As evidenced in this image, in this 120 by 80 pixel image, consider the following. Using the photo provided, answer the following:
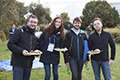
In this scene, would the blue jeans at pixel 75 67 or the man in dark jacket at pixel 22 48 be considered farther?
the blue jeans at pixel 75 67

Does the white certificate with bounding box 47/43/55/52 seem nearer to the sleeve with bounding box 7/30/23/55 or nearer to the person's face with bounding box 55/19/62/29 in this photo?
the person's face with bounding box 55/19/62/29

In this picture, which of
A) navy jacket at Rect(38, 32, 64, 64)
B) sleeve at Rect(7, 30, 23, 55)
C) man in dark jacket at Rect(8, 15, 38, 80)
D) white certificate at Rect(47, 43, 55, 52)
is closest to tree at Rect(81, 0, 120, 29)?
navy jacket at Rect(38, 32, 64, 64)

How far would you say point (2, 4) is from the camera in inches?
447

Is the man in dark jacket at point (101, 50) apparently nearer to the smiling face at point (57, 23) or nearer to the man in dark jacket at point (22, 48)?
the smiling face at point (57, 23)

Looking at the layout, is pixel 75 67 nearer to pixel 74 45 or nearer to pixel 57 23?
pixel 74 45

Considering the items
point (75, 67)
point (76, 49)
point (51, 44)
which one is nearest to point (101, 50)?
point (76, 49)

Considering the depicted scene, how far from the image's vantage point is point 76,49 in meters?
3.00

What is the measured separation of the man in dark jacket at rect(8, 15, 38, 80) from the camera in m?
2.38

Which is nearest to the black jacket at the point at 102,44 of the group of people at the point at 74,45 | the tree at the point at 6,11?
the group of people at the point at 74,45

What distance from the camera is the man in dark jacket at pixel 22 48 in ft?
7.79

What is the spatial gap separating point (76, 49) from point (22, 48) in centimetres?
128

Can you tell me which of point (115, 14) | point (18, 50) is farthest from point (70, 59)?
point (115, 14)

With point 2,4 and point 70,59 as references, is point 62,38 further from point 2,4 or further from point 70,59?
point 2,4

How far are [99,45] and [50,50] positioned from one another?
3.88ft
